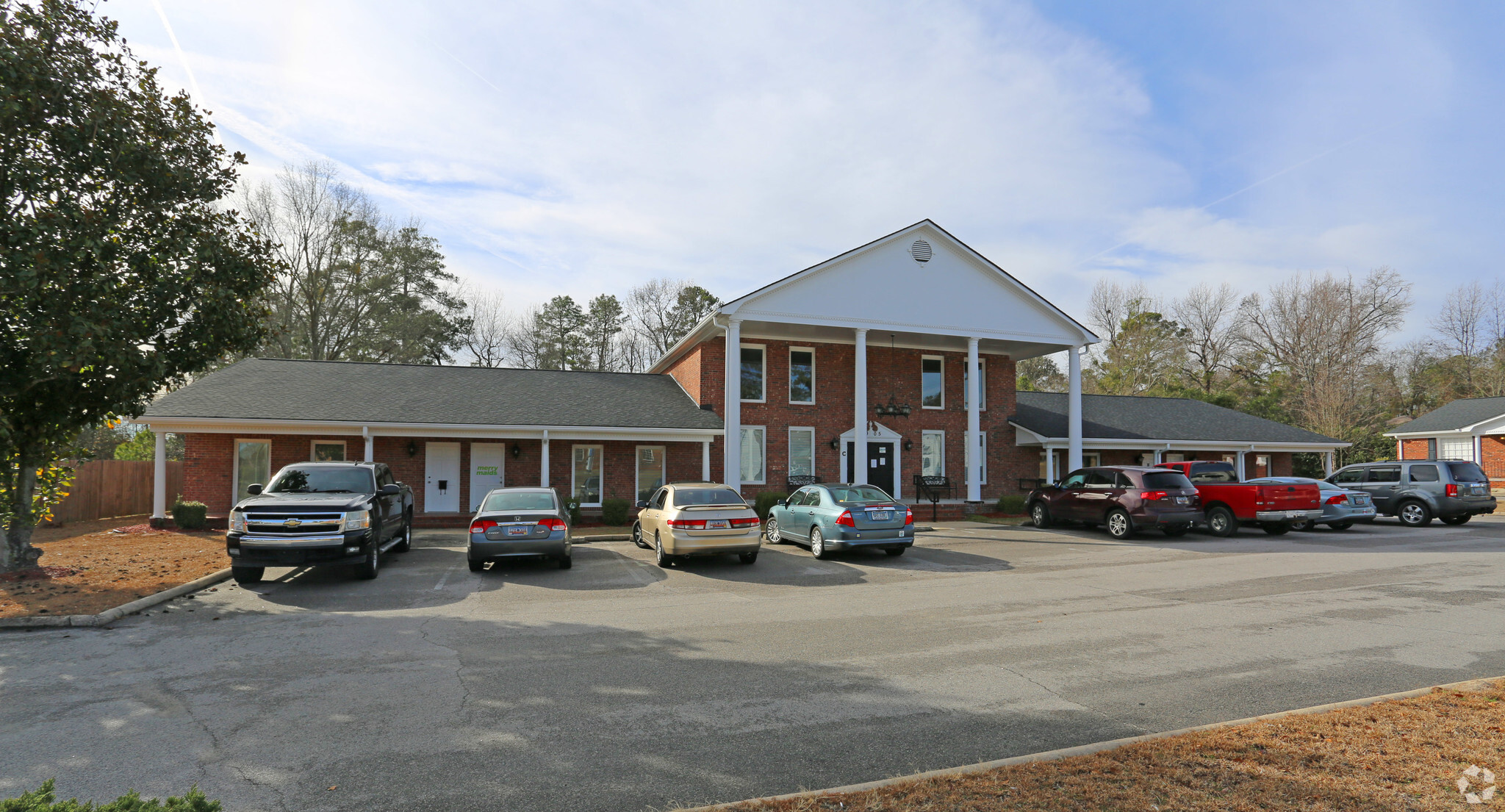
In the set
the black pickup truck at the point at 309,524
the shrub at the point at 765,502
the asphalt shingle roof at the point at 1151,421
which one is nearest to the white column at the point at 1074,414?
the asphalt shingle roof at the point at 1151,421

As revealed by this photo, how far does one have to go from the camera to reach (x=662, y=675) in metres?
6.57

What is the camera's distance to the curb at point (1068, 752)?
400cm

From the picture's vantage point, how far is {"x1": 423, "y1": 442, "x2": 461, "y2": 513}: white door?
22.0 meters

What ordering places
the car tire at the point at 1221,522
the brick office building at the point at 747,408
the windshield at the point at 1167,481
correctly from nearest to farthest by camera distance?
the windshield at the point at 1167,481 → the car tire at the point at 1221,522 → the brick office building at the point at 747,408

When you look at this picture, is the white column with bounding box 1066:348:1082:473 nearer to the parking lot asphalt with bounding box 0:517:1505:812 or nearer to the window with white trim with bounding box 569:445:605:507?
the parking lot asphalt with bounding box 0:517:1505:812

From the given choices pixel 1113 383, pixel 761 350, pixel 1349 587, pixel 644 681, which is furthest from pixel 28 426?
pixel 1113 383

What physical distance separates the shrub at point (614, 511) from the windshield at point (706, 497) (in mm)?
7429

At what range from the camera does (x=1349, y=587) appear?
11148mm

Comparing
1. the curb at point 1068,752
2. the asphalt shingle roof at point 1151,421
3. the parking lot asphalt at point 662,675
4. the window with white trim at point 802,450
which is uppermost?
the asphalt shingle roof at point 1151,421

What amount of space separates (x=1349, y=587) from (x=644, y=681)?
10.7m

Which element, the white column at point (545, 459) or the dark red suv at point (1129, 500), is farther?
the white column at point (545, 459)

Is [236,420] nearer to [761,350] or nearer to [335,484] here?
[335,484]

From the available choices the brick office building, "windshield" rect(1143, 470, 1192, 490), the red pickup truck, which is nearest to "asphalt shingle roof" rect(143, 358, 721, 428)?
the brick office building

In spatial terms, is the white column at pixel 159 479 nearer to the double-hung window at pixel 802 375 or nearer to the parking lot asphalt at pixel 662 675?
the parking lot asphalt at pixel 662 675
